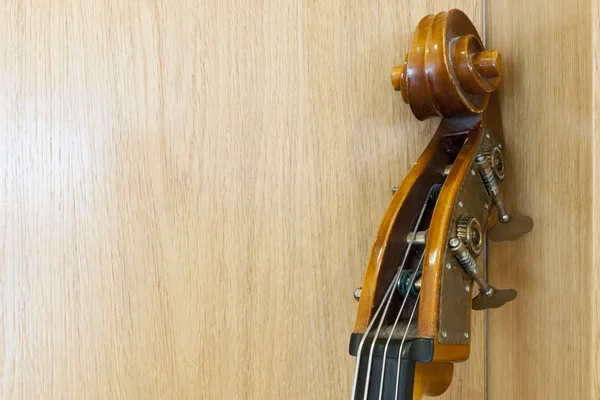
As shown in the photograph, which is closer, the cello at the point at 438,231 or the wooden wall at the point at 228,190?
the cello at the point at 438,231

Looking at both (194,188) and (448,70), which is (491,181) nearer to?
(448,70)

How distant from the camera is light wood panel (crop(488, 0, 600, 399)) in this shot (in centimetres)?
64

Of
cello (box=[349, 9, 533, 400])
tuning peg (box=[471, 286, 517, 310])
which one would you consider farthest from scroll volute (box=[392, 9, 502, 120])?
tuning peg (box=[471, 286, 517, 310])

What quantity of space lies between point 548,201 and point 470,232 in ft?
0.38

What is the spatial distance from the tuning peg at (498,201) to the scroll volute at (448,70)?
0.06m

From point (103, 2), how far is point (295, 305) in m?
0.45

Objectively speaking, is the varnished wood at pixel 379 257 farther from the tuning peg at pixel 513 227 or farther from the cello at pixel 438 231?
the tuning peg at pixel 513 227

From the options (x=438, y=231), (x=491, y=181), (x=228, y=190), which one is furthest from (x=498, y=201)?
(x=228, y=190)

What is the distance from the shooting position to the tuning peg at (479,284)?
673 mm

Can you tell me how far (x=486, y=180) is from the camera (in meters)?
0.75

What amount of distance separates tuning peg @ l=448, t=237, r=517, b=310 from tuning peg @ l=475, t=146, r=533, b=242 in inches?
2.7

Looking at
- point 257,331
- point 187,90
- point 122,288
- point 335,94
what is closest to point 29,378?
point 122,288

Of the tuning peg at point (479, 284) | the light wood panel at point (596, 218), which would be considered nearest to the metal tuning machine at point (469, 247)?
the tuning peg at point (479, 284)

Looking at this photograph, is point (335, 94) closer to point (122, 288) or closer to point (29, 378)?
point (122, 288)
